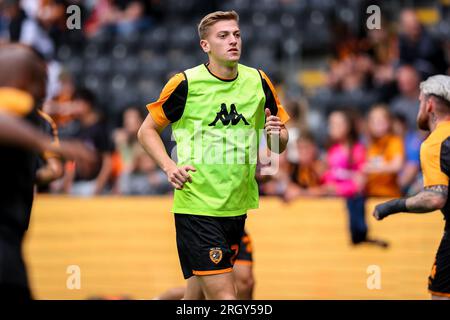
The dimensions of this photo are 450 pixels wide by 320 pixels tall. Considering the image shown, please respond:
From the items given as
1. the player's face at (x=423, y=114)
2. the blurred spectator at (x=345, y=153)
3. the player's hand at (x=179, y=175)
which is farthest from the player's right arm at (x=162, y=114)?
the blurred spectator at (x=345, y=153)

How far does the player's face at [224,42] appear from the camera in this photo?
22.2ft

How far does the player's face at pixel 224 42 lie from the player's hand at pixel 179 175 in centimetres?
80

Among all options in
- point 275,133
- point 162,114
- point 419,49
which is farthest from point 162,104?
point 419,49

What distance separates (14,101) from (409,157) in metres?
8.87

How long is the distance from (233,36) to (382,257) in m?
4.79

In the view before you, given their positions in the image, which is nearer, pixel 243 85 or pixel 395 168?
pixel 243 85

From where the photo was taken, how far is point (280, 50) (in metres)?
18.2

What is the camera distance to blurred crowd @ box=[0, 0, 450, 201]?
12297mm

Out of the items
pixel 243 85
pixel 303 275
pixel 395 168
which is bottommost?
pixel 303 275

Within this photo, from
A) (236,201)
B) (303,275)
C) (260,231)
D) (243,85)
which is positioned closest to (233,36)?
(243,85)

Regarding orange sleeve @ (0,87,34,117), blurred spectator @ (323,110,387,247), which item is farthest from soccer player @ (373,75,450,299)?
blurred spectator @ (323,110,387,247)

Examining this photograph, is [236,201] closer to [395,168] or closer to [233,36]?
[233,36]

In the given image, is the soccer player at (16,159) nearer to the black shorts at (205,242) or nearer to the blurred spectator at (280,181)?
the black shorts at (205,242)

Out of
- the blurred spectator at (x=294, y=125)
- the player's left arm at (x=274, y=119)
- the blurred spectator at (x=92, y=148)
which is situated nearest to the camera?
the player's left arm at (x=274, y=119)
